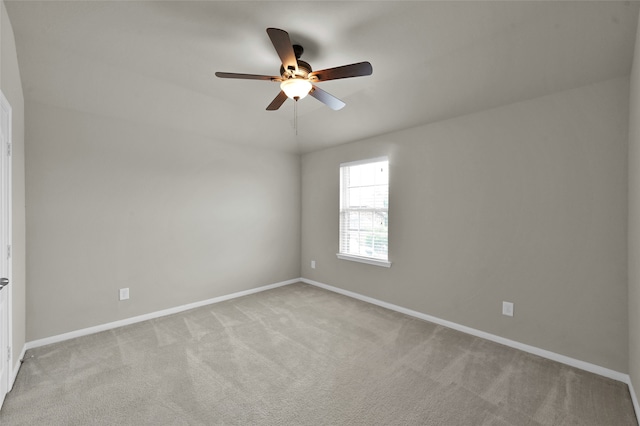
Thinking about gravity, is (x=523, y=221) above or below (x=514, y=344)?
above

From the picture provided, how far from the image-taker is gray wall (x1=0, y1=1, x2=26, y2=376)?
1997 mm

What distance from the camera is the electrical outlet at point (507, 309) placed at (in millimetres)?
2762

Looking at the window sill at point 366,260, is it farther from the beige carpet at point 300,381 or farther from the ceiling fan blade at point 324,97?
the ceiling fan blade at point 324,97

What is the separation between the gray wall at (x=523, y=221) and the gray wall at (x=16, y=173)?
11.6ft

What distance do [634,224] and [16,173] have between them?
4656 mm

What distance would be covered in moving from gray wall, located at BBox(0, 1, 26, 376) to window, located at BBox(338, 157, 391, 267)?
344 cm

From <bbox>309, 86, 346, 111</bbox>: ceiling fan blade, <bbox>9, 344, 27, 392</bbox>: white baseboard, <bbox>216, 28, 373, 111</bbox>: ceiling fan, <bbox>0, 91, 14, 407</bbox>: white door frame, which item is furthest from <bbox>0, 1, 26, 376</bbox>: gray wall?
<bbox>309, 86, 346, 111</bbox>: ceiling fan blade

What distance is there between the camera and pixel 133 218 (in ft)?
10.8

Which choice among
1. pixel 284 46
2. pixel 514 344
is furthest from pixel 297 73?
pixel 514 344

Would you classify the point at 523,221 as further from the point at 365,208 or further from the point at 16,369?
the point at 16,369

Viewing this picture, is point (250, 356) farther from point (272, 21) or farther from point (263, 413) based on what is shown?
point (272, 21)

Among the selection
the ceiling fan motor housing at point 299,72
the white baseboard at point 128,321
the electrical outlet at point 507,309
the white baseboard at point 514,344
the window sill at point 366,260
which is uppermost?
the ceiling fan motor housing at point 299,72

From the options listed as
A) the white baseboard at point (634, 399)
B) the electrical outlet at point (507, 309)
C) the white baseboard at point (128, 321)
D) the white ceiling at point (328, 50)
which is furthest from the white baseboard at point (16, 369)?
the white baseboard at point (634, 399)

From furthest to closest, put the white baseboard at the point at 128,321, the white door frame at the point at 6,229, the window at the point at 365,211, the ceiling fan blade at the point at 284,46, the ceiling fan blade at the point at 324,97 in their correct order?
the window at the point at 365,211
the white baseboard at the point at 128,321
the ceiling fan blade at the point at 324,97
the white door frame at the point at 6,229
the ceiling fan blade at the point at 284,46
